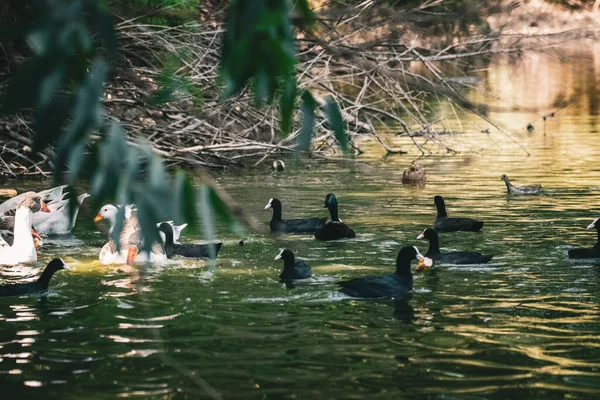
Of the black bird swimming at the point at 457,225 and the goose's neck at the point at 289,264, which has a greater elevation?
the black bird swimming at the point at 457,225

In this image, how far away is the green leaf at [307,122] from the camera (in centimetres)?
314

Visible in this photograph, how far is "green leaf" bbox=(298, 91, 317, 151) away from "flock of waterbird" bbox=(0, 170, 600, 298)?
4537mm

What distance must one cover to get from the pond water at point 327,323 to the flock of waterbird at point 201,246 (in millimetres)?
139

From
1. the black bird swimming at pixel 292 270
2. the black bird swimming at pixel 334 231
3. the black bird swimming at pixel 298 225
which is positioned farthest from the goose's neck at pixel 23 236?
the black bird swimming at pixel 334 231

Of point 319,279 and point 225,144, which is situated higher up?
point 225,144

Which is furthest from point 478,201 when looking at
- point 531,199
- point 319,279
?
point 319,279

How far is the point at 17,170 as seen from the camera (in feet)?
68.8

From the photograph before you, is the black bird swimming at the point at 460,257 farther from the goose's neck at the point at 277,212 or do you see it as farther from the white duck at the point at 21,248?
the white duck at the point at 21,248

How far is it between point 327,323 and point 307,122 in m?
6.11

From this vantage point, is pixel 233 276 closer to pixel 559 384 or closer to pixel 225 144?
pixel 559 384

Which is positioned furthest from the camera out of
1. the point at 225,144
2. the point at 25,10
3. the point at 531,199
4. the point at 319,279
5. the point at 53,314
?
the point at 225,144

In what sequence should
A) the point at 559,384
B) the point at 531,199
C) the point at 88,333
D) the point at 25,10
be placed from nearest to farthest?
the point at 25,10
the point at 559,384
the point at 88,333
the point at 531,199

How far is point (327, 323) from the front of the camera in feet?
30.2

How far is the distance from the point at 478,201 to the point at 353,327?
9198 millimetres
